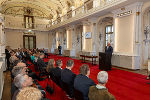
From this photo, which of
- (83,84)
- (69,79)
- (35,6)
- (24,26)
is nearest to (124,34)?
(69,79)

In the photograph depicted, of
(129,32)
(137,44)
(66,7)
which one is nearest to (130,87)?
(137,44)

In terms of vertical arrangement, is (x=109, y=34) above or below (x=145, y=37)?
above

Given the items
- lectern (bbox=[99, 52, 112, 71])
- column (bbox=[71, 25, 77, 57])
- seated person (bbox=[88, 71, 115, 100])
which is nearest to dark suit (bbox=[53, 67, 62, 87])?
seated person (bbox=[88, 71, 115, 100])

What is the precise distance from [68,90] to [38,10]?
20795mm

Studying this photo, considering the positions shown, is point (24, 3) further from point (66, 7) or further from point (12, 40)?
point (66, 7)

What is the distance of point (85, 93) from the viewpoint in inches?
79.9

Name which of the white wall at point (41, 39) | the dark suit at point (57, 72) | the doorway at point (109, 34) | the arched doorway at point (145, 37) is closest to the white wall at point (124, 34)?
the arched doorway at point (145, 37)

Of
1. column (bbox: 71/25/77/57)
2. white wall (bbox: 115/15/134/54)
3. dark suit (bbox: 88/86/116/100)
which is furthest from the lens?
column (bbox: 71/25/77/57)

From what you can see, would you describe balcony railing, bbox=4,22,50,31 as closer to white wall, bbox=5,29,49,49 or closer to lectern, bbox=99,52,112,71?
white wall, bbox=5,29,49,49

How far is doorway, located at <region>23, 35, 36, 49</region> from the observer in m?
19.6

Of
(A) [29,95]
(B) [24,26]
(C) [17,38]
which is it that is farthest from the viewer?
(B) [24,26]

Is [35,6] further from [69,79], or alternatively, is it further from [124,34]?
[69,79]

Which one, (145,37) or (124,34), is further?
(124,34)

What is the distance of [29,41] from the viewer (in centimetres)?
1995
